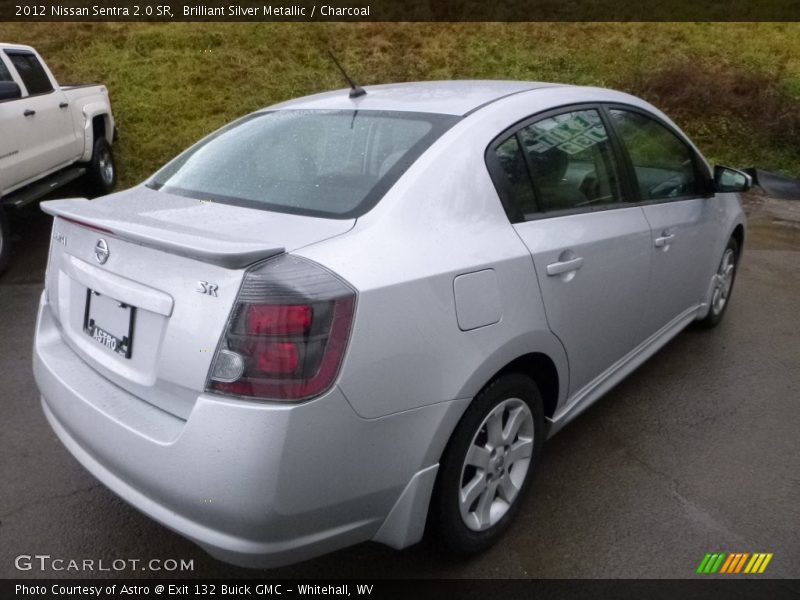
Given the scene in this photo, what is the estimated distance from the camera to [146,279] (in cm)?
208

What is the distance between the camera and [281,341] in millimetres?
1891

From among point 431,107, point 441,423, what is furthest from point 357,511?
point 431,107

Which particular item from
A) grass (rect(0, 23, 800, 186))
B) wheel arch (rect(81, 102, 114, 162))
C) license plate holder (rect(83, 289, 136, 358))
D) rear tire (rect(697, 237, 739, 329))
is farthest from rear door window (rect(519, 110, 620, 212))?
grass (rect(0, 23, 800, 186))

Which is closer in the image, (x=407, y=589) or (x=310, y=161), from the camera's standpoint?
(x=407, y=589)

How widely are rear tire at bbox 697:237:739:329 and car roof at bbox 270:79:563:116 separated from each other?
2.10 meters

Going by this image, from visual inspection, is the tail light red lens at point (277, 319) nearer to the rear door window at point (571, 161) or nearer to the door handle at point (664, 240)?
the rear door window at point (571, 161)

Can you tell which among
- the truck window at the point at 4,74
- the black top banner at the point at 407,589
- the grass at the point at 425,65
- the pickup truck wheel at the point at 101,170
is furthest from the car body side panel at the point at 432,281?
the grass at the point at 425,65

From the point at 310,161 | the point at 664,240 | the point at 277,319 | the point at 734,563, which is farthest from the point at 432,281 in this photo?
the point at 664,240

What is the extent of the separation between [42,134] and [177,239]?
5.81 metres

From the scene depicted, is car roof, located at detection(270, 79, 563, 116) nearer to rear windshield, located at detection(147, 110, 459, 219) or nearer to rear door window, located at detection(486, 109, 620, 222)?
rear windshield, located at detection(147, 110, 459, 219)

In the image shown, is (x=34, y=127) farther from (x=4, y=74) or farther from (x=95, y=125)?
(x=95, y=125)

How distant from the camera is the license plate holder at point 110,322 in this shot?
2160mm

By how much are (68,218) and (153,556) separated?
1261 mm

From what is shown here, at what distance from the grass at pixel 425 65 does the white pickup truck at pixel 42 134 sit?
3.96 ft
